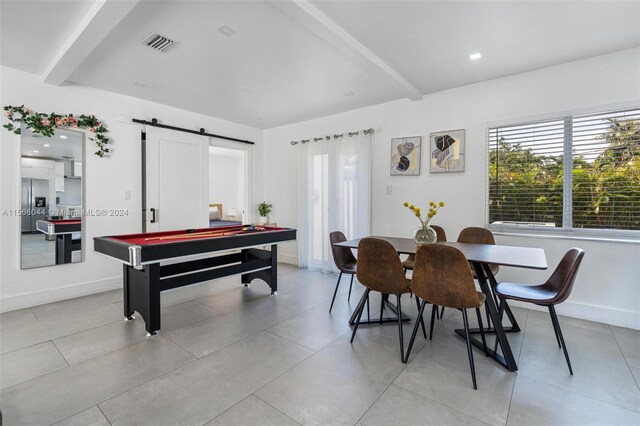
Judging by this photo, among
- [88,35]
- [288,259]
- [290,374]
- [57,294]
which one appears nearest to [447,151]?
[290,374]

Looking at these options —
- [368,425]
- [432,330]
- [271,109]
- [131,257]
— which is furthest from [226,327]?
[271,109]

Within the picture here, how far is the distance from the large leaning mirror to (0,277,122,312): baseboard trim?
330 millimetres

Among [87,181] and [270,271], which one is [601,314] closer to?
[270,271]

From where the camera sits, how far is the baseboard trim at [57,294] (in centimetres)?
335

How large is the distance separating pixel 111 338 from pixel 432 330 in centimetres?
286

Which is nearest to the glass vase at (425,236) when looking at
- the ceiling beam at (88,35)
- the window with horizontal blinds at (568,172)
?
the window with horizontal blinds at (568,172)

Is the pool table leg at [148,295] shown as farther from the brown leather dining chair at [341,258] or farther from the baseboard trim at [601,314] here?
the baseboard trim at [601,314]

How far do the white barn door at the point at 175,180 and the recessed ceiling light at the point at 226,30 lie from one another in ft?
8.20

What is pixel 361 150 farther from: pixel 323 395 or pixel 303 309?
pixel 323 395

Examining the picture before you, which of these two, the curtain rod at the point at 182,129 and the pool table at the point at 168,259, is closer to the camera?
the pool table at the point at 168,259

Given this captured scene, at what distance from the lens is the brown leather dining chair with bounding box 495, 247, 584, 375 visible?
210 centimetres

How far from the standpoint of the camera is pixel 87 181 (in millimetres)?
3885

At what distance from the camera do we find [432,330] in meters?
2.68

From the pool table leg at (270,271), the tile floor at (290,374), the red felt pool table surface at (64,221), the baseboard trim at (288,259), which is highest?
the red felt pool table surface at (64,221)
